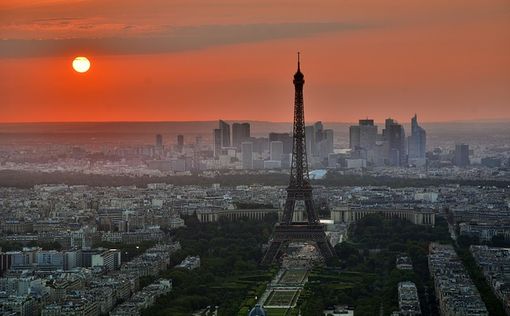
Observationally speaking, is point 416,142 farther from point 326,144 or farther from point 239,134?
point 239,134

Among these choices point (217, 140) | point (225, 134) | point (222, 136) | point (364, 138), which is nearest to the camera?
point (364, 138)

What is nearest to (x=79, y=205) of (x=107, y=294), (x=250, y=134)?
(x=107, y=294)

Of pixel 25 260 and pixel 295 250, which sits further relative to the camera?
pixel 295 250

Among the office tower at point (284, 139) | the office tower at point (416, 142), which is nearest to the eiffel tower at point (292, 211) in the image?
the office tower at point (284, 139)

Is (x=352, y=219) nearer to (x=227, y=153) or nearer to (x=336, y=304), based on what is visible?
(x=336, y=304)

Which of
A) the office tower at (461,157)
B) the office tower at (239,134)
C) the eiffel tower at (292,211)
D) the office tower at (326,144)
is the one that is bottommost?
the eiffel tower at (292,211)

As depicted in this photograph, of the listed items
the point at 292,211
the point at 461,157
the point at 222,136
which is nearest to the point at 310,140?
the point at 461,157

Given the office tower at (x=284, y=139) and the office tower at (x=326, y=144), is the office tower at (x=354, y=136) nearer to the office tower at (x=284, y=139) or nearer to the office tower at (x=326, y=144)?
the office tower at (x=326, y=144)
